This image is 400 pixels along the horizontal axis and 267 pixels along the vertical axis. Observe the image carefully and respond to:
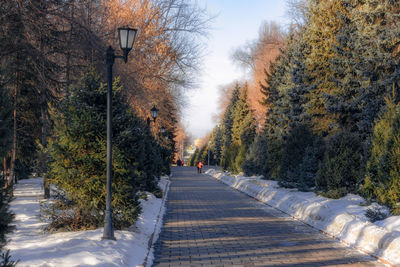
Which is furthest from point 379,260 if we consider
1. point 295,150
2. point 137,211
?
point 295,150

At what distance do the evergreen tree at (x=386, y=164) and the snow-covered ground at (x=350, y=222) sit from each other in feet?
2.28

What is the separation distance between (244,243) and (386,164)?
5.04 metres

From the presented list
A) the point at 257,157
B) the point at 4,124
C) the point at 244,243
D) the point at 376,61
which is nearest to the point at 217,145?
the point at 257,157

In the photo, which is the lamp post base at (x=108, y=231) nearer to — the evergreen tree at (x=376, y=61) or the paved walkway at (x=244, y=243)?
the paved walkway at (x=244, y=243)

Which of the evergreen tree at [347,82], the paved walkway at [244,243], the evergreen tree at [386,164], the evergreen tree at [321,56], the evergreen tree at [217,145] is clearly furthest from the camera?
→ the evergreen tree at [217,145]

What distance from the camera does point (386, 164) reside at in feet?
38.1

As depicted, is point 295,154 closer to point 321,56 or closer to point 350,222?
point 321,56

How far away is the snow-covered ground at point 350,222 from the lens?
855 centimetres

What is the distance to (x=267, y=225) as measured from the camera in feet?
41.2

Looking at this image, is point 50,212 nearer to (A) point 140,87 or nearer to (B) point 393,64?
(A) point 140,87

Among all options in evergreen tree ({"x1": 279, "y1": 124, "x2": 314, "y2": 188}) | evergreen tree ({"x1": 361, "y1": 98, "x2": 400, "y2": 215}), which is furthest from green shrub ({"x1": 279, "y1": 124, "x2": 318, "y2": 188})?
evergreen tree ({"x1": 361, "y1": 98, "x2": 400, "y2": 215})

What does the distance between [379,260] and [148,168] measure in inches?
493

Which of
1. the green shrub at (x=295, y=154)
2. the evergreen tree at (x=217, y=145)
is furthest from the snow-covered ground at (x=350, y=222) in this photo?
the evergreen tree at (x=217, y=145)

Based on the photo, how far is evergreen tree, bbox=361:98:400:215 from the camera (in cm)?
1122
